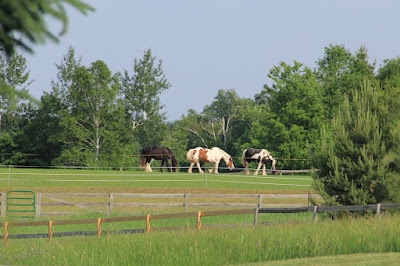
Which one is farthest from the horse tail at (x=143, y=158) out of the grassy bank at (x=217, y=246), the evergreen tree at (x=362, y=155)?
the grassy bank at (x=217, y=246)

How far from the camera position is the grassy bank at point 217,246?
41.3ft

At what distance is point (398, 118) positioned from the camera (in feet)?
60.1

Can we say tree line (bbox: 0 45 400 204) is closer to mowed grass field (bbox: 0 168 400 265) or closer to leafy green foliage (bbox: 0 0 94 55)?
mowed grass field (bbox: 0 168 400 265)

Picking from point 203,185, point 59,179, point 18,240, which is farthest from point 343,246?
point 59,179

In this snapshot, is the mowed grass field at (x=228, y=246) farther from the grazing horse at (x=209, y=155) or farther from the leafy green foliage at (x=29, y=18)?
the grazing horse at (x=209, y=155)

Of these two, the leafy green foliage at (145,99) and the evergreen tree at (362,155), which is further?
the leafy green foliage at (145,99)

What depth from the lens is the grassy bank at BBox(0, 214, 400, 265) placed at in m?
12.6

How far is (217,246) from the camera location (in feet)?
43.0

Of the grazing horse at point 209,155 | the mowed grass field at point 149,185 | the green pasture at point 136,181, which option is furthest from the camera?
the grazing horse at point 209,155

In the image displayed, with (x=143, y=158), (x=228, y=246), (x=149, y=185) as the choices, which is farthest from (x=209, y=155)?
(x=228, y=246)

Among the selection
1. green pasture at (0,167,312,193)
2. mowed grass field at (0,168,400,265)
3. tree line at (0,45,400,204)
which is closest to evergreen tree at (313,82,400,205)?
mowed grass field at (0,168,400,265)

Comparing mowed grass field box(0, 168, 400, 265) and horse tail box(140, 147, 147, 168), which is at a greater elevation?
horse tail box(140, 147, 147, 168)

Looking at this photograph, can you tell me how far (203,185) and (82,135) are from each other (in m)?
27.3

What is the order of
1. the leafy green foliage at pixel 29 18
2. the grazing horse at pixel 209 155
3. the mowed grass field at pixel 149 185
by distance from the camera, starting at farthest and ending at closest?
the grazing horse at pixel 209 155 < the mowed grass field at pixel 149 185 < the leafy green foliage at pixel 29 18
